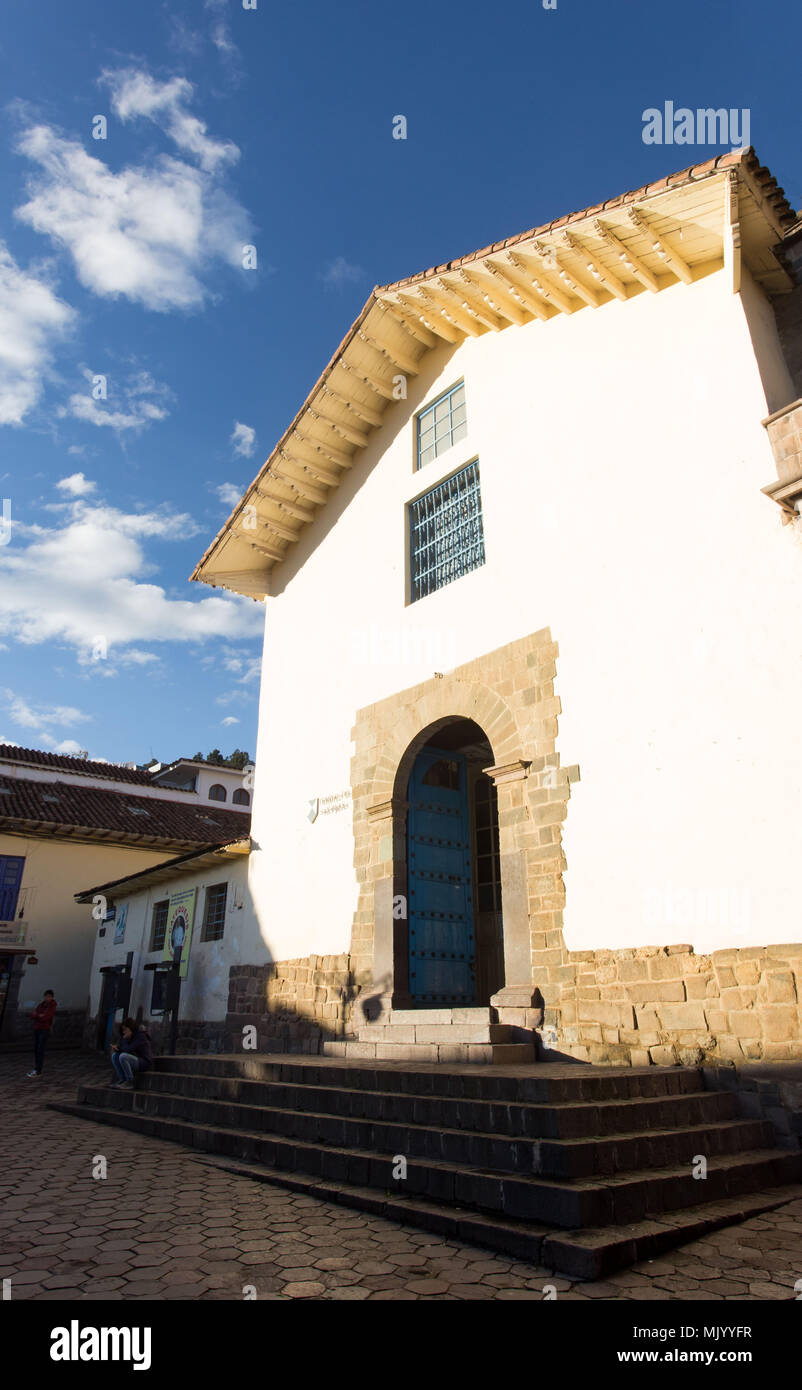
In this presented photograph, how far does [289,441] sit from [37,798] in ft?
45.0

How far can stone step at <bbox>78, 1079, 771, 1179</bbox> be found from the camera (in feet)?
13.4

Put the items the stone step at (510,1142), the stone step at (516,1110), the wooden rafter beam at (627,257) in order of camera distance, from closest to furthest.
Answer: the stone step at (510,1142), the stone step at (516,1110), the wooden rafter beam at (627,257)

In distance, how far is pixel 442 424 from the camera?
10695 mm

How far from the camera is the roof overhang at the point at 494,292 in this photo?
7086mm

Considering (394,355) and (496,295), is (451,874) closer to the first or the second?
(496,295)

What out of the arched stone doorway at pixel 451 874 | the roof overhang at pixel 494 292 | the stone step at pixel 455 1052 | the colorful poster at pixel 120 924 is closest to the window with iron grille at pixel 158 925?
the colorful poster at pixel 120 924

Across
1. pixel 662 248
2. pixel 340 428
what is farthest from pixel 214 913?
pixel 662 248

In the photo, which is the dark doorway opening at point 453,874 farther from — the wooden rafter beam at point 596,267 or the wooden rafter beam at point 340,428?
the wooden rafter beam at point 596,267

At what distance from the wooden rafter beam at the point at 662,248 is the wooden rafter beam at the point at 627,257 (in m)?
0.20

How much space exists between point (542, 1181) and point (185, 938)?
1095 cm

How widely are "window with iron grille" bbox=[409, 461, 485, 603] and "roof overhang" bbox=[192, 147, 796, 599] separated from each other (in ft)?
6.46

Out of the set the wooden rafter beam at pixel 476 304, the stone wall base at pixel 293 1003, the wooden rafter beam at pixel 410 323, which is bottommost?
the stone wall base at pixel 293 1003

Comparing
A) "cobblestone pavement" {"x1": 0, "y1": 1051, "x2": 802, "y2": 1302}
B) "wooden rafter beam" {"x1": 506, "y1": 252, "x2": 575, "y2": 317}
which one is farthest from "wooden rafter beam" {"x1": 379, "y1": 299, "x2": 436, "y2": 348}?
"cobblestone pavement" {"x1": 0, "y1": 1051, "x2": 802, "y2": 1302}

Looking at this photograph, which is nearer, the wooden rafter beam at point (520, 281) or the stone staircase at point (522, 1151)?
the stone staircase at point (522, 1151)
